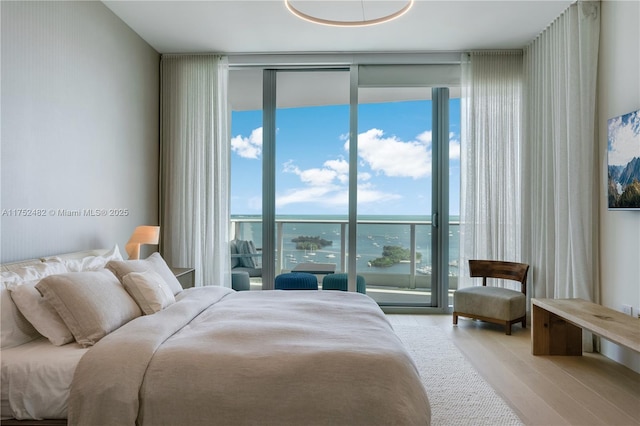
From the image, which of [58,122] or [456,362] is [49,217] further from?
[456,362]

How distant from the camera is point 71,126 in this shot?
10.6 ft

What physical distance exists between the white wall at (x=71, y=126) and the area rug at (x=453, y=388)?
110 inches

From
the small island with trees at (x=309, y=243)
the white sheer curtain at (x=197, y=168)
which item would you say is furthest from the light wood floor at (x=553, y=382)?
the white sheer curtain at (x=197, y=168)

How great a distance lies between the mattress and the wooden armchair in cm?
353

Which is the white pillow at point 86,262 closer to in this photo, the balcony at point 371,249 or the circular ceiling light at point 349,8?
the balcony at point 371,249

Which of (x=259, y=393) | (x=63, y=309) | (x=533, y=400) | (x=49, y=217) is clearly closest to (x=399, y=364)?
(x=259, y=393)

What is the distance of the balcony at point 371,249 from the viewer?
16.7 ft

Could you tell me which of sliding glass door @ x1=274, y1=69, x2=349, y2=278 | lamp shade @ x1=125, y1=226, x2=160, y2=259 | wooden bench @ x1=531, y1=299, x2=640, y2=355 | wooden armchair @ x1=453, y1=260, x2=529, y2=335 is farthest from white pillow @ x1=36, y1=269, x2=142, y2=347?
wooden armchair @ x1=453, y1=260, x2=529, y2=335

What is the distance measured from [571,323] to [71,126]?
4156mm

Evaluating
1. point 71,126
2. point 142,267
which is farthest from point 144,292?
point 71,126

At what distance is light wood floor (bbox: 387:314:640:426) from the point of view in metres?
2.42

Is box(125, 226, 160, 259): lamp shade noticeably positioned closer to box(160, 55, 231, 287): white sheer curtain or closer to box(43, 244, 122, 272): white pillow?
box(43, 244, 122, 272): white pillow

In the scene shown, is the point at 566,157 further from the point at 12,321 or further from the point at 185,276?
the point at 12,321

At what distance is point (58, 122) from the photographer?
10.1ft
